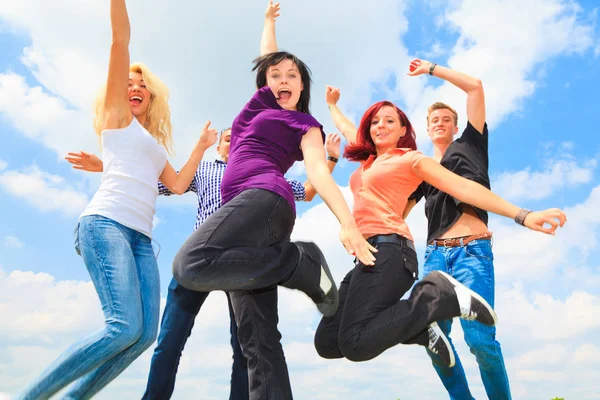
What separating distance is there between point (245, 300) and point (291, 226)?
641 millimetres

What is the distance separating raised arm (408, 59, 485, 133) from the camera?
5.54m

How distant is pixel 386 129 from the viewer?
504 centimetres

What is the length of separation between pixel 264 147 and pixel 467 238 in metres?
2.52

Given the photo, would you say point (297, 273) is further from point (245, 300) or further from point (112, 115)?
point (112, 115)

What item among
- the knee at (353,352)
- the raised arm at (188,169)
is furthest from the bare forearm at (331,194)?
the raised arm at (188,169)

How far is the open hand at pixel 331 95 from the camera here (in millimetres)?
6215

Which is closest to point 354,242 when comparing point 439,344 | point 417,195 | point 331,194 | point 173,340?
point 331,194

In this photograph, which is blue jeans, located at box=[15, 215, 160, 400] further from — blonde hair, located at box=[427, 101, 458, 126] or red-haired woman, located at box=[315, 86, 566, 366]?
blonde hair, located at box=[427, 101, 458, 126]

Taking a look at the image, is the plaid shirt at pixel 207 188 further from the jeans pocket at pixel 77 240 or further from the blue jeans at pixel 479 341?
the blue jeans at pixel 479 341

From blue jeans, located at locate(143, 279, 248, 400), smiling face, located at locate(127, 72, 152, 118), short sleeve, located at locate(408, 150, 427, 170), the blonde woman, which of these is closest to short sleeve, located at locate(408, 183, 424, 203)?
short sleeve, located at locate(408, 150, 427, 170)

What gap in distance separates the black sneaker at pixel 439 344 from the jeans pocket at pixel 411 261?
49 cm

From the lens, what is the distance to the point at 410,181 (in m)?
4.77

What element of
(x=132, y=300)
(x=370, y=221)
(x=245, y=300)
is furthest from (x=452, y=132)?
(x=132, y=300)

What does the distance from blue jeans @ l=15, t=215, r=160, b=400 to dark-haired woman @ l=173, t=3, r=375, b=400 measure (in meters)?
0.70
